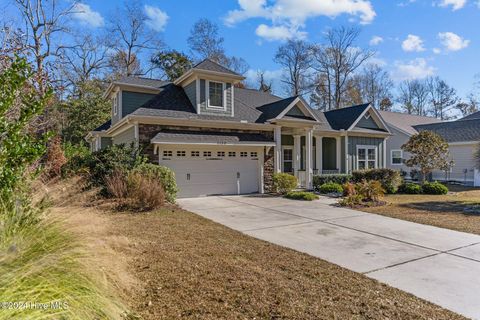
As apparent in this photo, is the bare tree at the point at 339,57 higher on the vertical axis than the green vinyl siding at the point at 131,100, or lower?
A: higher

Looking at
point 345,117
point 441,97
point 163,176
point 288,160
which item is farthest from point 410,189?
point 441,97

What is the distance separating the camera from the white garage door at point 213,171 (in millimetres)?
12877

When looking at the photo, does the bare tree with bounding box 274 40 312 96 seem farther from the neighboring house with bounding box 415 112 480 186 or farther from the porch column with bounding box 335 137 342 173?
the porch column with bounding box 335 137 342 173

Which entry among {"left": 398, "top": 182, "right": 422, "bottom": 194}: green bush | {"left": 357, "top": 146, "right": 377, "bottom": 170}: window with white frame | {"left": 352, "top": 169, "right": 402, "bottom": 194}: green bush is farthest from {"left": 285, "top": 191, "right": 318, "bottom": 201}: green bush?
{"left": 357, "top": 146, "right": 377, "bottom": 170}: window with white frame

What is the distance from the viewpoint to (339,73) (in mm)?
36750

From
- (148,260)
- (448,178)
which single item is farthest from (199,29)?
(148,260)

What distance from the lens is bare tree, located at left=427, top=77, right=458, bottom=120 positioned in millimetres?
44938

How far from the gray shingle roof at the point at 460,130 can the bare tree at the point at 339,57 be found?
13347 millimetres

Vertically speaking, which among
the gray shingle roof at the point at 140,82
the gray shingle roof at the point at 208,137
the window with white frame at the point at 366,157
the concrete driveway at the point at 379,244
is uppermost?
the gray shingle roof at the point at 140,82

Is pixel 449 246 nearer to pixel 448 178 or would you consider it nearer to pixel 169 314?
pixel 169 314

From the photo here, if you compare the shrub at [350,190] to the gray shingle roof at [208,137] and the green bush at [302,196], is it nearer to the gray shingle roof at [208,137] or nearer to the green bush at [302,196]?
the green bush at [302,196]

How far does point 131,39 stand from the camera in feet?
103

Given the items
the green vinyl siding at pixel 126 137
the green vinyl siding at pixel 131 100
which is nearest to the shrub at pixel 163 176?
the green vinyl siding at pixel 126 137

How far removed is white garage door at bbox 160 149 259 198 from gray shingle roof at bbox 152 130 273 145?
0.66 metres
